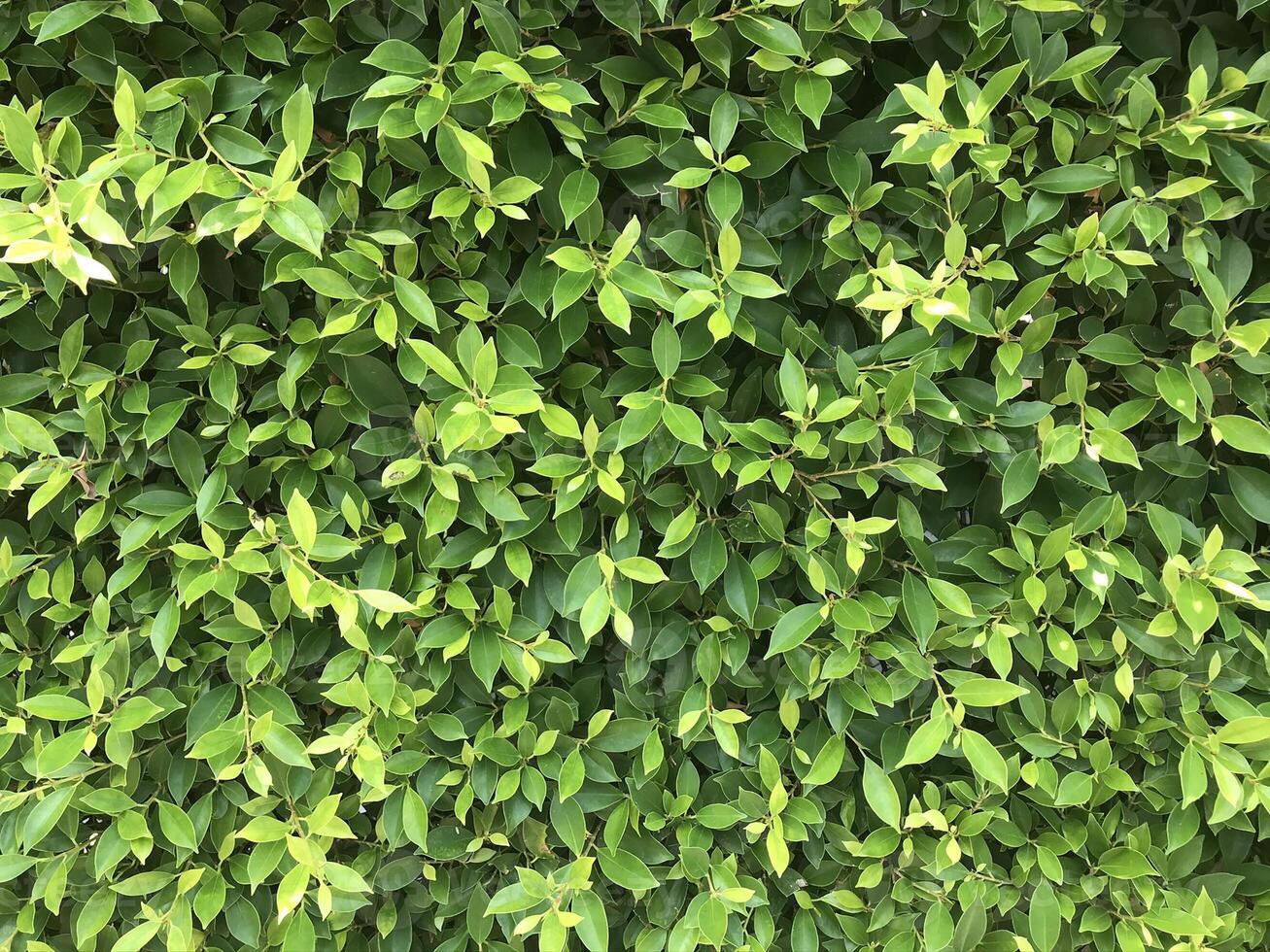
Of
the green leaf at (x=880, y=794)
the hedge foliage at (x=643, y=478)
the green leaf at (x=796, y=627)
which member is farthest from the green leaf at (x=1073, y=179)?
the green leaf at (x=880, y=794)

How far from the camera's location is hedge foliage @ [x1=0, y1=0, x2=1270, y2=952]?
4.12ft

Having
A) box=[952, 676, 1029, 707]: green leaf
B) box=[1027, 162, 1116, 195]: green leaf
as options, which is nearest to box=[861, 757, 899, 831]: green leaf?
box=[952, 676, 1029, 707]: green leaf

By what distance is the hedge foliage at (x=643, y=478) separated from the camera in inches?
49.4

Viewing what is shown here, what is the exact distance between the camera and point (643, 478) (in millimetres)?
1346

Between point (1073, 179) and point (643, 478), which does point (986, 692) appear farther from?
point (1073, 179)

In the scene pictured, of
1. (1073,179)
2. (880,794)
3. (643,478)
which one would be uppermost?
(1073,179)

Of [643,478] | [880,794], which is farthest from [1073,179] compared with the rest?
[880,794]

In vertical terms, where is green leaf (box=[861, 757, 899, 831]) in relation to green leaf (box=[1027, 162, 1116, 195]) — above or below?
below

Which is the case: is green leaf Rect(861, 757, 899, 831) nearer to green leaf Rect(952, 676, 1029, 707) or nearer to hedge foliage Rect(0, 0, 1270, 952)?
hedge foliage Rect(0, 0, 1270, 952)

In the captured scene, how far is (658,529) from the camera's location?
1.38 m

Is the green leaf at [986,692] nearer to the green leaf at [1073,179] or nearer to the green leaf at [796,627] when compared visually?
the green leaf at [796,627]

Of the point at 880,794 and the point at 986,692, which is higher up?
the point at 986,692

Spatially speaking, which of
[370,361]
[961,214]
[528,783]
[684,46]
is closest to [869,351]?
[961,214]

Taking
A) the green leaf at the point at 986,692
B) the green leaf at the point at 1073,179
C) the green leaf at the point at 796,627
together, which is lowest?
the green leaf at the point at 986,692
